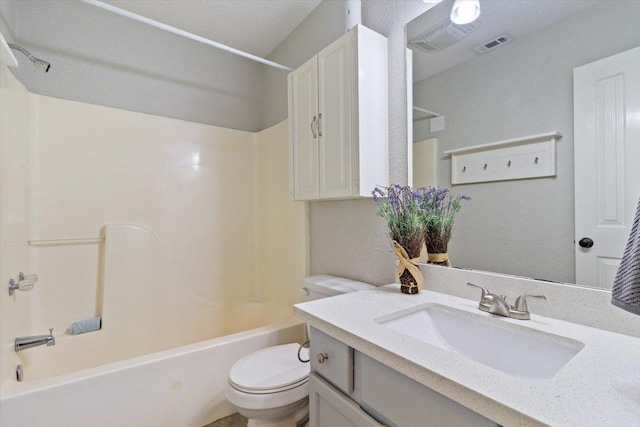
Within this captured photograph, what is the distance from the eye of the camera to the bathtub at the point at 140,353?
125 cm

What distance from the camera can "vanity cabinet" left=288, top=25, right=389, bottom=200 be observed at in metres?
1.34

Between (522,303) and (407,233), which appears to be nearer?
(522,303)

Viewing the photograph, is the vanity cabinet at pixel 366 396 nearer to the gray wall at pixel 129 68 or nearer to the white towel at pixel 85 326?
the white towel at pixel 85 326

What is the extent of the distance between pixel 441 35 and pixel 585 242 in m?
0.95

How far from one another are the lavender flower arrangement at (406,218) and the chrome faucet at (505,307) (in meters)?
0.29

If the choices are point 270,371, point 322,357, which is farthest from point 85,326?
point 322,357

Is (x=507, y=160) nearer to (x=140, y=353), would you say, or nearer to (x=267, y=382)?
(x=267, y=382)

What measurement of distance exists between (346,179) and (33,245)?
1.86 metres

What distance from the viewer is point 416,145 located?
1.35 m

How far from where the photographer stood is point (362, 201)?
5.14ft

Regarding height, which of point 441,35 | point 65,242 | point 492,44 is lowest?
point 65,242

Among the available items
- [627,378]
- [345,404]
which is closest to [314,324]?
[345,404]

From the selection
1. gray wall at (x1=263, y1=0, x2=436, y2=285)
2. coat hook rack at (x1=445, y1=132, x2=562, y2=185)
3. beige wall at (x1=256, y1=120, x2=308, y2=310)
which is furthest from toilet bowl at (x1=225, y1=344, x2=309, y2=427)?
coat hook rack at (x1=445, y1=132, x2=562, y2=185)

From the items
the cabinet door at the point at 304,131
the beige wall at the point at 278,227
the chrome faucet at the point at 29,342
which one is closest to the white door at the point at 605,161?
the cabinet door at the point at 304,131
